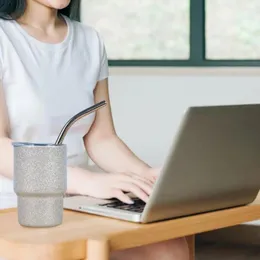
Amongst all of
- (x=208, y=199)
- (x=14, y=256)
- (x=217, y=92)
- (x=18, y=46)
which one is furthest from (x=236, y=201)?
(x=217, y=92)

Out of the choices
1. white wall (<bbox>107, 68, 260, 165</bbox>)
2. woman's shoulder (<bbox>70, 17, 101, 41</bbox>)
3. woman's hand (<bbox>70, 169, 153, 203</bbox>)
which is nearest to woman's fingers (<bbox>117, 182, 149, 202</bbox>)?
woman's hand (<bbox>70, 169, 153, 203</bbox>)

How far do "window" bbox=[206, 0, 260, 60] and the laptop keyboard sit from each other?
9.53 ft

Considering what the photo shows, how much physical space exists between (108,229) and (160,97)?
119 inches

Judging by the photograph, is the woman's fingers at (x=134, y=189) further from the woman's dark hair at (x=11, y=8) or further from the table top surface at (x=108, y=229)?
→ the woman's dark hair at (x=11, y=8)

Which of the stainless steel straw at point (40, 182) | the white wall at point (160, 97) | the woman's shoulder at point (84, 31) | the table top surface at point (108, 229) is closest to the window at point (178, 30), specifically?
the white wall at point (160, 97)

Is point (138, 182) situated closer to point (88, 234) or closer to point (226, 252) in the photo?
point (88, 234)

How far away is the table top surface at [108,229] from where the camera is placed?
119 centimetres

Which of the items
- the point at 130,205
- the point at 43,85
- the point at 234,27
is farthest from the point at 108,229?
the point at 234,27

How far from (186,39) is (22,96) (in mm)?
2626

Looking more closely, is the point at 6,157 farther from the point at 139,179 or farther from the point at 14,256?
the point at 14,256

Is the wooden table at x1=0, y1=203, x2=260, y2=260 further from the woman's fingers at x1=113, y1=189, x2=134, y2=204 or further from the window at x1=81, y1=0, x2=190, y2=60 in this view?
the window at x1=81, y1=0, x2=190, y2=60

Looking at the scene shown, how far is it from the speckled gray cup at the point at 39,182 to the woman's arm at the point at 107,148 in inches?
25.1

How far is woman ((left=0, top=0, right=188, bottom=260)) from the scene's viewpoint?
184 cm

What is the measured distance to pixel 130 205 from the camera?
144 cm
